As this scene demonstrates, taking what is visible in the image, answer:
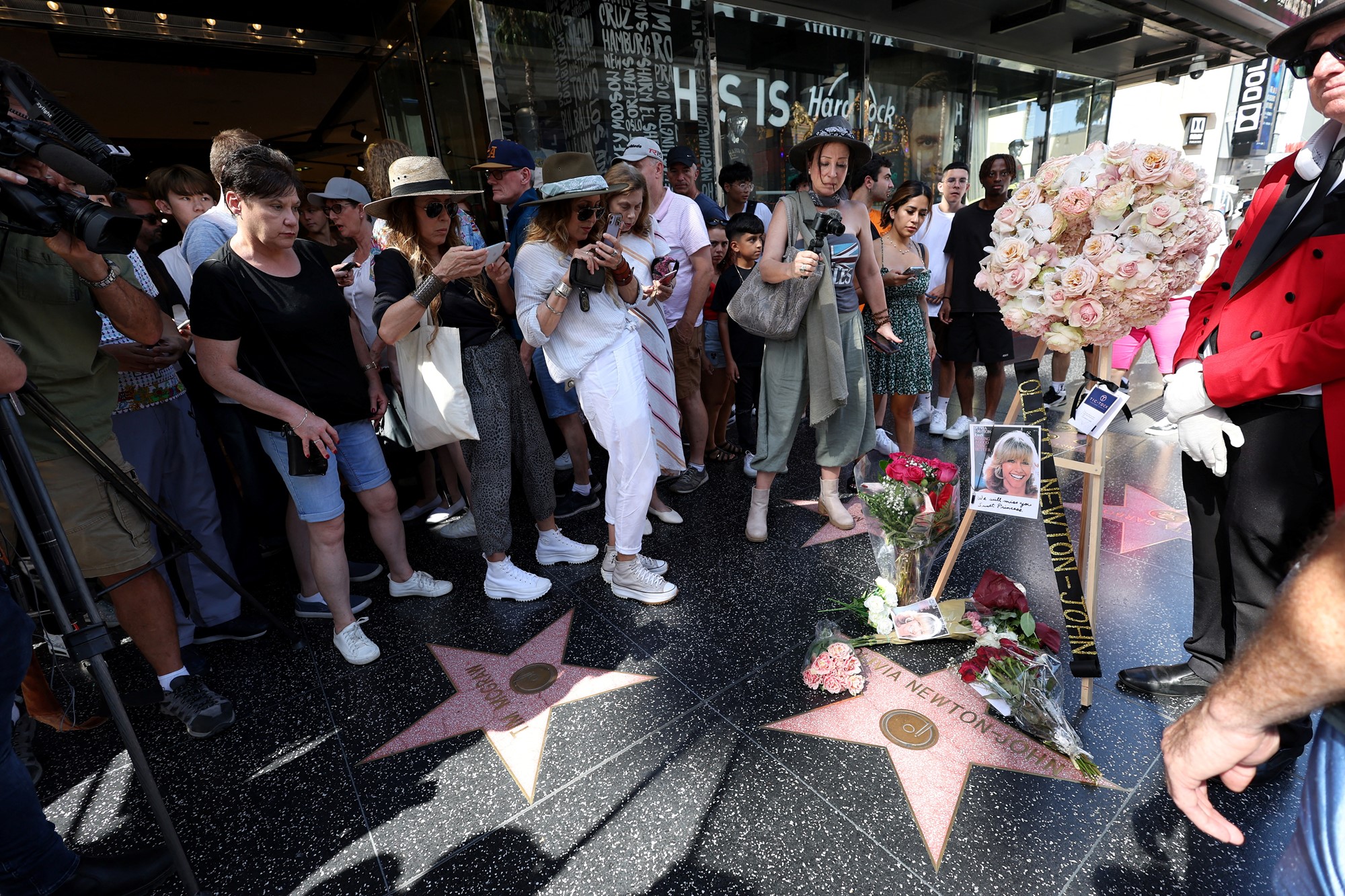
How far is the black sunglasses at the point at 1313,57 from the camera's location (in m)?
1.54

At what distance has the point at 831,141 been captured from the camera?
2.98 m

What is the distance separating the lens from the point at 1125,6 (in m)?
8.29

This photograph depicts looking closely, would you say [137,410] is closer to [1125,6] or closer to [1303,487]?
[1303,487]

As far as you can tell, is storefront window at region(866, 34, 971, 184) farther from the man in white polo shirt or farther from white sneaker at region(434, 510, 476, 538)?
white sneaker at region(434, 510, 476, 538)

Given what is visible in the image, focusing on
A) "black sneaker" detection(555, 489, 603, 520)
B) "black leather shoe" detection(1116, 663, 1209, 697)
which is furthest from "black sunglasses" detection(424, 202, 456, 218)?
"black leather shoe" detection(1116, 663, 1209, 697)

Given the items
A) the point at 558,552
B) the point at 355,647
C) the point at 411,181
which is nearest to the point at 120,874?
the point at 355,647

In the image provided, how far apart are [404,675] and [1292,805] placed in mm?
2981

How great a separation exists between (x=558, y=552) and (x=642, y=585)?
2.10 ft

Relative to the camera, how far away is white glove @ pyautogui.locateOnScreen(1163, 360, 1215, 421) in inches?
73.4

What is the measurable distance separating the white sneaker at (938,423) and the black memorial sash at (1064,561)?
2.96 meters

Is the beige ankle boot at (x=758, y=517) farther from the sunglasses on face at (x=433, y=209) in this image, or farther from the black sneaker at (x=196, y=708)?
the black sneaker at (x=196, y=708)

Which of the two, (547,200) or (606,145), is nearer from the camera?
(547,200)

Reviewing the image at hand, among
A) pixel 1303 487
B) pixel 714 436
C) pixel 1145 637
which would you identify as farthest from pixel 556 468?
pixel 1303 487

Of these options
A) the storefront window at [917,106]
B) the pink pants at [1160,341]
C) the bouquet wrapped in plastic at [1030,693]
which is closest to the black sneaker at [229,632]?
the bouquet wrapped in plastic at [1030,693]
